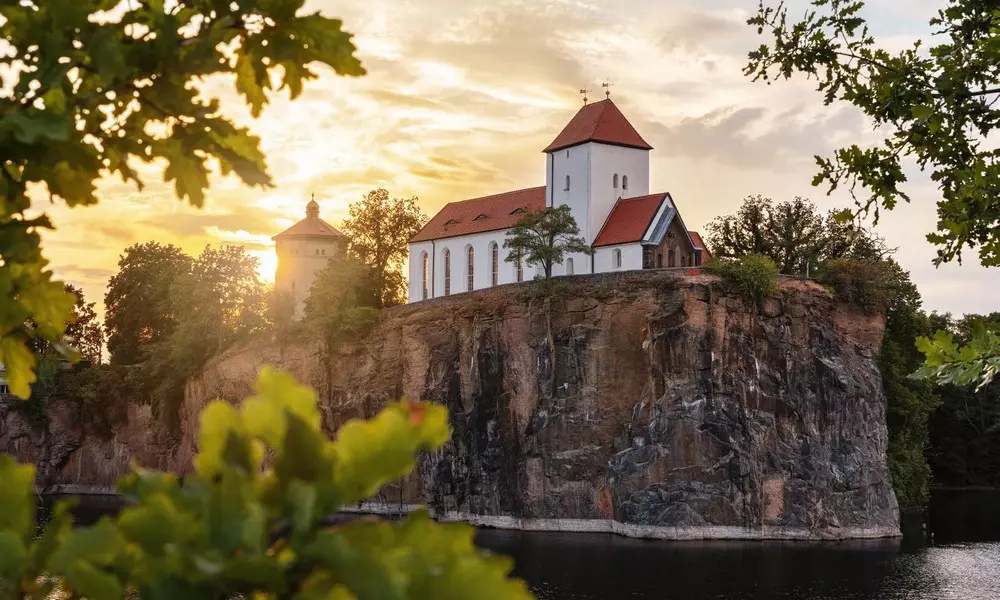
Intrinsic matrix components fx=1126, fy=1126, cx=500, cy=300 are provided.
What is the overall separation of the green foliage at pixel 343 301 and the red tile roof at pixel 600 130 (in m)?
13.3

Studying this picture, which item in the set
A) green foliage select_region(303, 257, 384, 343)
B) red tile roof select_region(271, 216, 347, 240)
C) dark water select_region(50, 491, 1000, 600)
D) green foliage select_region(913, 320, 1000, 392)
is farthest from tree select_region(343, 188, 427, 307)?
green foliage select_region(913, 320, 1000, 392)

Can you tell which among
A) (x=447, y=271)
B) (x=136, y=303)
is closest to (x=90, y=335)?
(x=136, y=303)

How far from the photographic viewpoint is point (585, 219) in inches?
2463

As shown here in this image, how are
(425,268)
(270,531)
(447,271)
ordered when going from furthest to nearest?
1. (425,268)
2. (447,271)
3. (270,531)

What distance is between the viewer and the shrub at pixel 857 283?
53.4 m

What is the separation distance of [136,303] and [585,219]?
35415 millimetres

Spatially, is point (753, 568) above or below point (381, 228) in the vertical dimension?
below

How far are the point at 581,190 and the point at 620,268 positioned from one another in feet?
18.0

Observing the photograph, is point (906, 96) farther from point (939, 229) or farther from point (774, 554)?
point (774, 554)

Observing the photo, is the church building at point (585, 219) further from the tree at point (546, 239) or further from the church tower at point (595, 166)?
the tree at point (546, 239)

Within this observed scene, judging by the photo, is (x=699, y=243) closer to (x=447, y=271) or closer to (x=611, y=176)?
(x=611, y=176)

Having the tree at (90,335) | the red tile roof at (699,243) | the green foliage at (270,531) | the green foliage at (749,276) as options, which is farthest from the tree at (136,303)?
the green foliage at (270,531)

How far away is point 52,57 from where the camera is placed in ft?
8.69

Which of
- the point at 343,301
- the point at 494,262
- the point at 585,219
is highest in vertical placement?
the point at 585,219
